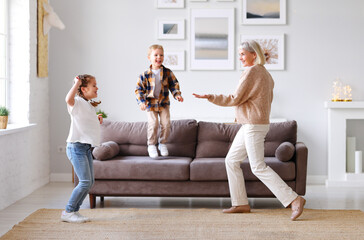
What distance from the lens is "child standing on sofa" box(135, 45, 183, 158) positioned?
4.91 metres

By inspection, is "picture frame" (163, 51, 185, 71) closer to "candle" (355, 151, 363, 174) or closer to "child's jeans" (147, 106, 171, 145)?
"child's jeans" (147, 106, 171, 145)

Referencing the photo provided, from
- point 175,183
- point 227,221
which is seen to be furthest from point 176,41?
point 227,221

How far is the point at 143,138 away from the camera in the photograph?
5.20 m

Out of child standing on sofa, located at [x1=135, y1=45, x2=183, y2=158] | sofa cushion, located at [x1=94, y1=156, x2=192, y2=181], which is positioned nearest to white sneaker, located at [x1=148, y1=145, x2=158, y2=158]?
child standing on sofa, located at [x1=135, y1=45, x2=183, y2=158]

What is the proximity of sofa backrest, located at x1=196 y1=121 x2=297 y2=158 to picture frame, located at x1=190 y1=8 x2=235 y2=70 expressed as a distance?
4.05 ft

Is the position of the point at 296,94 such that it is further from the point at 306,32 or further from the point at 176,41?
the point at 176,41

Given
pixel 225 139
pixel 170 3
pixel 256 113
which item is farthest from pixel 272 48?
pixel 256 113

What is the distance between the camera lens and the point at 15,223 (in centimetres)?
417

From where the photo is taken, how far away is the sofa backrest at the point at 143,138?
5168 millimetres

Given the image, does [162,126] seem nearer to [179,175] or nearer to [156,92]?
[156,92]

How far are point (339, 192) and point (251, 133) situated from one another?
195 cm

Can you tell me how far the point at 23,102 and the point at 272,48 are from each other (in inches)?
115

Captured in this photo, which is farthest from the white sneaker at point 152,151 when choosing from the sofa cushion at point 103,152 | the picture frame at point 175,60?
the picture frame at point 175,60

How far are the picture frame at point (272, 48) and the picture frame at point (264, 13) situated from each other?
0.17 metres
